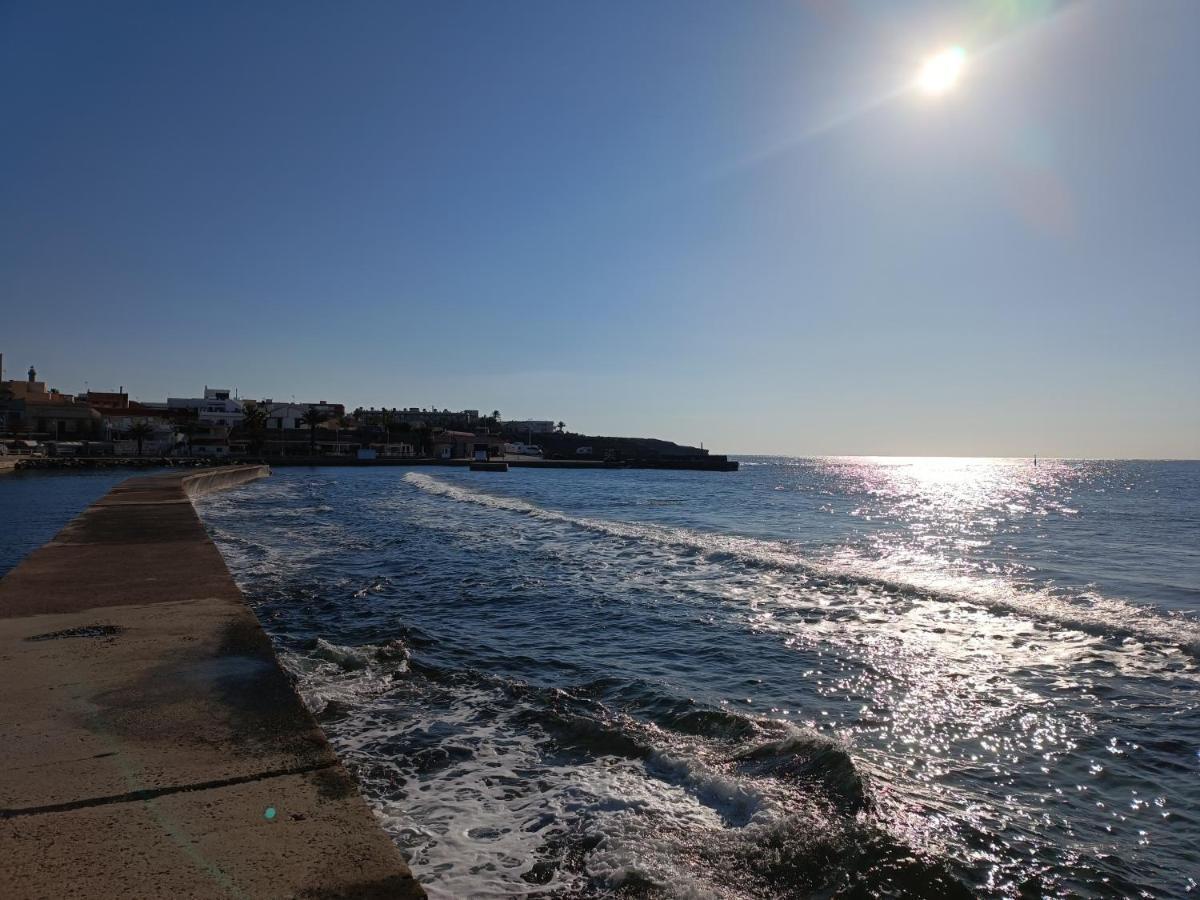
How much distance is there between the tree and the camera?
8230 cm

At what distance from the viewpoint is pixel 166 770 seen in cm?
373

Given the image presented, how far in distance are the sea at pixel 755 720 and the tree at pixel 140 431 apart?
79100 millimetres

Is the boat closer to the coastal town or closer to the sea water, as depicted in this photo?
the coastal town

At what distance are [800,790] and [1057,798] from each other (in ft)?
6.51

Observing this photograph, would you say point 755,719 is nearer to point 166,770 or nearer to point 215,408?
point 166,770

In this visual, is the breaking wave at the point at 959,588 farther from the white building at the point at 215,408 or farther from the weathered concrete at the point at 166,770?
the white building at the point at 215,408

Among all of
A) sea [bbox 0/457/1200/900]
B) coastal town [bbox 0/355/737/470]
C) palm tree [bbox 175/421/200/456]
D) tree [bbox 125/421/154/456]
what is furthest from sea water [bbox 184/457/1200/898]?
palm tree [bbox 175/421/200/456]

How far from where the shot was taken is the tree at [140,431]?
82300mm

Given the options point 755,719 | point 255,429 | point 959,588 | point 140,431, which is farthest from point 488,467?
point 755,719

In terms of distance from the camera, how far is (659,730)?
6.46m

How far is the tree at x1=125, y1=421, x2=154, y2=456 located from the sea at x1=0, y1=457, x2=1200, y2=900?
260ft

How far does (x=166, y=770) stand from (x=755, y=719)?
482 centimetres

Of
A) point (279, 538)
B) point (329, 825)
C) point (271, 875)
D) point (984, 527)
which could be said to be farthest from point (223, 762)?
point (984, 527)

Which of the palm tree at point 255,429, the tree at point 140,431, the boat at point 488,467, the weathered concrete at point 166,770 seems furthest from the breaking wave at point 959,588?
the palm tree at point 255,429
